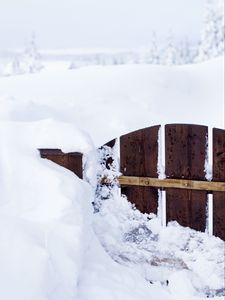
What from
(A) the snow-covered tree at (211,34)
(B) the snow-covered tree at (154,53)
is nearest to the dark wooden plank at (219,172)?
(A) the snow-covered tree at (211,34)

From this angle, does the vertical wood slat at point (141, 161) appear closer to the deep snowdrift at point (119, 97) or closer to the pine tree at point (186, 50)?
the deep snowdrift at point (119, 97)

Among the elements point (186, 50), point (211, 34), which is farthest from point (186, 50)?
point (211, 34)

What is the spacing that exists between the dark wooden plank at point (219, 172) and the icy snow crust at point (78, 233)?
0.20 meters

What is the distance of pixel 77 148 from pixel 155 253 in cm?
121

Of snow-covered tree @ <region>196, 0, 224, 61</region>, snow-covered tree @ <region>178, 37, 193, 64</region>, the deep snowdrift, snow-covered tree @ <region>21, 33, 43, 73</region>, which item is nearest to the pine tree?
snow-covered tree @ <region>178, 37, 193, 64</region>

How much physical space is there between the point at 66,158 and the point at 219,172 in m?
1.45

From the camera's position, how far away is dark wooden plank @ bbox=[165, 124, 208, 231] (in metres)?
3.90

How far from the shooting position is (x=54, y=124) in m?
3.55

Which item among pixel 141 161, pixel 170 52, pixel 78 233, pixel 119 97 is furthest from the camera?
pixel 170 52

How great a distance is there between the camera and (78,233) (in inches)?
109

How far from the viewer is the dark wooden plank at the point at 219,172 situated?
3.84 metres

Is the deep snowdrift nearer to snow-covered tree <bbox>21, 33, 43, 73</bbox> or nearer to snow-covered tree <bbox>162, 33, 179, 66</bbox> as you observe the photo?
snow-covered tree <bbox>162, 33, 179, 66</bbox>

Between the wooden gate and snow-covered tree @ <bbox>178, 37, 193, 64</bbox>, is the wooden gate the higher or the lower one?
the lower one

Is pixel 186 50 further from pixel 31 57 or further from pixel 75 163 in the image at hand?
pixel 75 163
